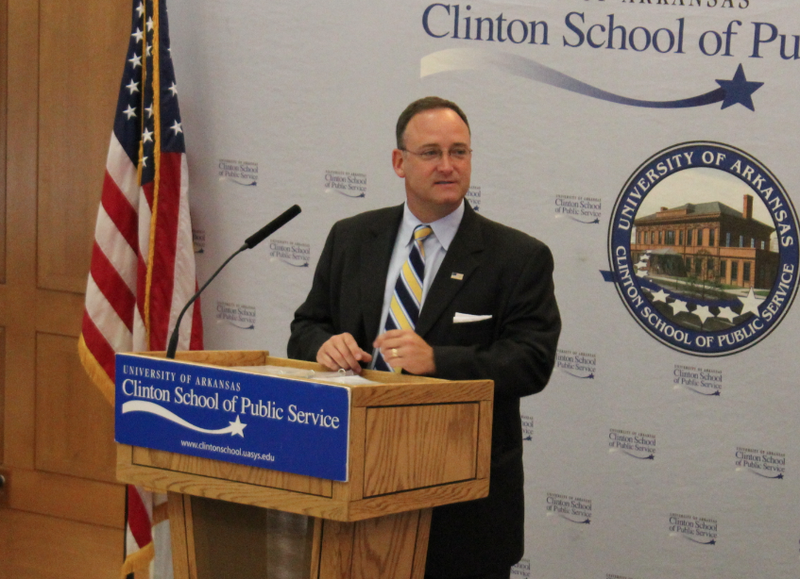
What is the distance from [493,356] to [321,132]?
1954 millimetres

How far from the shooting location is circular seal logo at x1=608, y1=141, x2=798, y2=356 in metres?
2.98

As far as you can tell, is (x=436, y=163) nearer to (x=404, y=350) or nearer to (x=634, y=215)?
(x=404, y=350)

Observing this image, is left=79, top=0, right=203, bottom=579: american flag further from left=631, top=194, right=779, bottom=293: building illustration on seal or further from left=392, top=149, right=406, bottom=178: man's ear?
left=631, top=194, right=779, bottom=293: building illustration on seal

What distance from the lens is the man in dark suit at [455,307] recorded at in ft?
6.13

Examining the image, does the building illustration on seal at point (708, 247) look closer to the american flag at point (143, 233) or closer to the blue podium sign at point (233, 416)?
the american flag at point (143, 233)

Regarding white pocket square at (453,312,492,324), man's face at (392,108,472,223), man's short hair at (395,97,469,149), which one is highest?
man's short hair at (395,97,469,149)

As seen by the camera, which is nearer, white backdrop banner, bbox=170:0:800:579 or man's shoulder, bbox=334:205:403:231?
man's shoulder, bbox=334:205:403:231

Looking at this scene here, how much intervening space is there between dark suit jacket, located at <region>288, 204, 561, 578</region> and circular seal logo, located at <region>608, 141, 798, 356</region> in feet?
4.00

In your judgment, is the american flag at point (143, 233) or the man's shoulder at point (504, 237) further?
the american flag at point (143, 233)

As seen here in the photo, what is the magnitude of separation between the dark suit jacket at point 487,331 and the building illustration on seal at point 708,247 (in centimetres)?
122

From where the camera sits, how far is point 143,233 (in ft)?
11.6

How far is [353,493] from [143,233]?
93.2 inches

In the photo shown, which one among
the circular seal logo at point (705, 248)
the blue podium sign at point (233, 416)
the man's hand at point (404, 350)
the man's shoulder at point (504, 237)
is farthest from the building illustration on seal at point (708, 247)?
the blue podium sign at point (233, 416)

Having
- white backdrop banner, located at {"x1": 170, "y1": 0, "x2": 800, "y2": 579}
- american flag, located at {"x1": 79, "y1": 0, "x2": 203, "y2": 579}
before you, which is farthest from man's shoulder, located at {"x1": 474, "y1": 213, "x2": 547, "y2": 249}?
american flag, located at {"x1": 79, "y1": 0, "x2": 203, "y2": 579}
